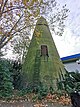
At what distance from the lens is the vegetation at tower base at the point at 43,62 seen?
16312 millimetres

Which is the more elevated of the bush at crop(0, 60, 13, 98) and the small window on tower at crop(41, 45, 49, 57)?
the small window on tower at crop(41, 45, 49, 57)

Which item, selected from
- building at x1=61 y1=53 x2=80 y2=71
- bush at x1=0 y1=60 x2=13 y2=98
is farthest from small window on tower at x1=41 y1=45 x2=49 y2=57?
building at x1=61 y1=53 x2=80 y2=71

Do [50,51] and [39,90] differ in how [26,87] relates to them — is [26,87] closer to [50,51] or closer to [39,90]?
[39,90]

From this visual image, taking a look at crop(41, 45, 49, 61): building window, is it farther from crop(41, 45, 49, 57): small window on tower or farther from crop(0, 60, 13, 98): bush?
crop(0, 60, 13, 98): bush

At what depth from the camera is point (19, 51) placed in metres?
29.5

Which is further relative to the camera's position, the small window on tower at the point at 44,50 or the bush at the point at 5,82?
the small window on tower at the point at 44,50

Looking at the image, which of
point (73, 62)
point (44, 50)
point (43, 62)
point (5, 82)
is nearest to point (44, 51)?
point (44, 50)

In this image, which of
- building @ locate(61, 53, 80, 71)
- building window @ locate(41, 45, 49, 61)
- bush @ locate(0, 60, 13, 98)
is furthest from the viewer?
building @ locate(61, 53, 80, 71)

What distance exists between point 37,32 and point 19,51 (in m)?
12.7

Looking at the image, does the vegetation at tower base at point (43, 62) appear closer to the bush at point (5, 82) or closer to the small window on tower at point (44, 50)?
the small window on tower at point (44, 50)

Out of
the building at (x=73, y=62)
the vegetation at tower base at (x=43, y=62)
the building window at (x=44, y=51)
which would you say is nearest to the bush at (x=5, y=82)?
the vegetation at tower base at (x=43, y=62)

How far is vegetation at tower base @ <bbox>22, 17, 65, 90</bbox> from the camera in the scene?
16312 millimetres

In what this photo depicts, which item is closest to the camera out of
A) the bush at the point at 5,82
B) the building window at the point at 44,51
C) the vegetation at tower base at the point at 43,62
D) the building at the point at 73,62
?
the bush at the point at 5,82

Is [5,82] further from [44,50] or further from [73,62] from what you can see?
[73,62]
